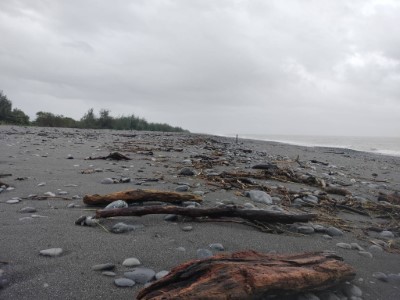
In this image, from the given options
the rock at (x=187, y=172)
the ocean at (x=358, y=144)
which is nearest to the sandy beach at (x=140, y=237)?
the rock at (x=187, y=172)

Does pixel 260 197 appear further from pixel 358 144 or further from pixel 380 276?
pixel 358 144

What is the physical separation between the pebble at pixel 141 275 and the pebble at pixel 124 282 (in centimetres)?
4

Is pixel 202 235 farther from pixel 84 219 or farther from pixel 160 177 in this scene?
pixel 160 177

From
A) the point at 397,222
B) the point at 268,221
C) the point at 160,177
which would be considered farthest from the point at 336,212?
the point at 160,177

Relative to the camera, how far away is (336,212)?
11.5ft

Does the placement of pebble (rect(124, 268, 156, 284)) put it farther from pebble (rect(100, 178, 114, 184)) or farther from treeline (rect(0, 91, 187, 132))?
treeline (rect(0, 91, 187, 132))

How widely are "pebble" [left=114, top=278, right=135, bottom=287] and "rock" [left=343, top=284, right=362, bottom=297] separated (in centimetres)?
111

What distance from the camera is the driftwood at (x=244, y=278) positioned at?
4.17ft

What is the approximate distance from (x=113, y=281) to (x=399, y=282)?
1.64 metres

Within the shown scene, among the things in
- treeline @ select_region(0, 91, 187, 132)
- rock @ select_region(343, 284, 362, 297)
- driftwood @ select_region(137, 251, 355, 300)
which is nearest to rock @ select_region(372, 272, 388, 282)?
rock @ select_region(343, 284, 362, 297)

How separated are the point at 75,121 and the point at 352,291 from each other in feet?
105

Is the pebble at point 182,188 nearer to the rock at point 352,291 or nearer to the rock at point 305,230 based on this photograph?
the rock at point 305,230

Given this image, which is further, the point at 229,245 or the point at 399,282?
the point at 229,245

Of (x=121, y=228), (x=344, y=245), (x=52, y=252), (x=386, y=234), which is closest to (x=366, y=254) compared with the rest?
(x=344, y=245)
